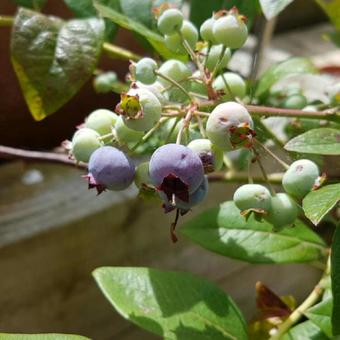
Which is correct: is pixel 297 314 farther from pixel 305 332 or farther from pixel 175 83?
pixel 175 83

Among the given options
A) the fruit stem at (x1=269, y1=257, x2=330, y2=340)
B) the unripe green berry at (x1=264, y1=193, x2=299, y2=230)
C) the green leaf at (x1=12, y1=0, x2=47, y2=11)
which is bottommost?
the fruit stem at (x1=269, y1=257, x2=330, y2=340)

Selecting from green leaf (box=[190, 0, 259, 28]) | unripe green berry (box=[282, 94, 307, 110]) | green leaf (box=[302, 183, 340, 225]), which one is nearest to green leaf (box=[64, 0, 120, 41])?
green leaf (box=[190, 0, 259, 28])

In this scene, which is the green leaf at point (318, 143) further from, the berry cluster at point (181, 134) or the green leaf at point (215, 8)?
the green leaf at point (215, 8)

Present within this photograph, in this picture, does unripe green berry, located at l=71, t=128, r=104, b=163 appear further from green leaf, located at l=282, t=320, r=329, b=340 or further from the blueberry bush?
green leaf, located at l=282, t=320, r=329, b=340

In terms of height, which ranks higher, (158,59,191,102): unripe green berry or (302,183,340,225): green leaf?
(158,59,191,102): unripe green berry

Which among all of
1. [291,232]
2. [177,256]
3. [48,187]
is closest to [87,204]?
[48,187]

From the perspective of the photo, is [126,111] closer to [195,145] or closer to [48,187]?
[195,145]

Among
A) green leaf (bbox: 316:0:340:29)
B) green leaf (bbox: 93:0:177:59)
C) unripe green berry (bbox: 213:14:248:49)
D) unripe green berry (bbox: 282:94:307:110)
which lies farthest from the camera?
green leaf (bbox: 316:0:340:29)

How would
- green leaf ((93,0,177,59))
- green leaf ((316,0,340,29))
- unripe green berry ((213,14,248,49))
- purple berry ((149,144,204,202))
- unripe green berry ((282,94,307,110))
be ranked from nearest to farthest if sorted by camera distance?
1. purple berry ((149,144,204,202))
2. unripe green berry ((213,14,248,49))
3. green leaf ((93,0,177,59))
4. unripe green berry ((282,94,307,110))
5. green leaf ((316,0,340,29))
